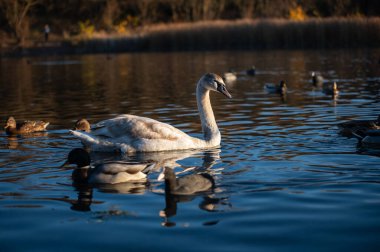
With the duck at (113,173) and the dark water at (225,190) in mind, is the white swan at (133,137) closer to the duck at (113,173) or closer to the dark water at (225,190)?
the dark water at (225,190)

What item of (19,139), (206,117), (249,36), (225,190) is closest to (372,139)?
(206,117)

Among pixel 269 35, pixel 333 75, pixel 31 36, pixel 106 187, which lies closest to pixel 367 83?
pixel 333 75

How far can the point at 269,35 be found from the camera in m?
43.8

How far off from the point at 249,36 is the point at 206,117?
113ft

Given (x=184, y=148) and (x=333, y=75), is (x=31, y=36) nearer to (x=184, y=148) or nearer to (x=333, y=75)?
(x=333, y=75)

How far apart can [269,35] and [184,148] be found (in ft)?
113

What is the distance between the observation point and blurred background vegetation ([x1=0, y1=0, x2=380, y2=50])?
2136 inches

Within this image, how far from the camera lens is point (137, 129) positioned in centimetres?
1018

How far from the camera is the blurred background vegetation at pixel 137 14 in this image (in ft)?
178

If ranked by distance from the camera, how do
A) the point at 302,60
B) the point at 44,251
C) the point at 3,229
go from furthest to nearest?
1. the point at 302,60
2. the point at 3,229
3. the point at 44,251

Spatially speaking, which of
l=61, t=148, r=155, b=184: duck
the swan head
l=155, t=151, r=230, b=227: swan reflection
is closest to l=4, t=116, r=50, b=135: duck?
the swan head

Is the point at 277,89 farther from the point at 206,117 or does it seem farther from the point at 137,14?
the point at 137,14

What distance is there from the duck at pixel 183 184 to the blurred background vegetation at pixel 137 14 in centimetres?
3564

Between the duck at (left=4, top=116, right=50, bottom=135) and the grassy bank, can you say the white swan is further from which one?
the grassy bank
